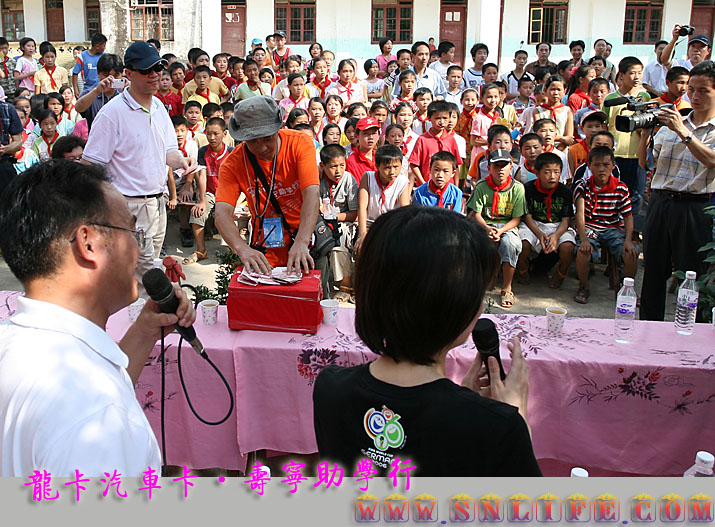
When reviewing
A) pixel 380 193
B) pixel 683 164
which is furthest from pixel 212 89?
pixel 683 164

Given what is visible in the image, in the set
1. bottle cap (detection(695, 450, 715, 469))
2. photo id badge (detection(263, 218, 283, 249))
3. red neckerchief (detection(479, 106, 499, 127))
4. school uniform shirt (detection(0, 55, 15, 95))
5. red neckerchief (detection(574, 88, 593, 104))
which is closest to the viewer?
bottle cap (detection(695, 450, 715, 469))

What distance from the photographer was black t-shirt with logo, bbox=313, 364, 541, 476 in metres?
1.03

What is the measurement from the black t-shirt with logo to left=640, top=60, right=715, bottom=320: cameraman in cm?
279

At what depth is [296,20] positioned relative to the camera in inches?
578

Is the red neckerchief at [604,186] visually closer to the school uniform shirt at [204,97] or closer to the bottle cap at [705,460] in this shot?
the bottle cap at [705,460]

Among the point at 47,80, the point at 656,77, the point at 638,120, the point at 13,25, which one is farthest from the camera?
the point at 13,25

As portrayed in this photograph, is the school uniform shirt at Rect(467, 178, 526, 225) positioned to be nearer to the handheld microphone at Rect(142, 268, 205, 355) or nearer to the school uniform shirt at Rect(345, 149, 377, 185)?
the school uniform shirt at Rect(345, 149, 377, 185)

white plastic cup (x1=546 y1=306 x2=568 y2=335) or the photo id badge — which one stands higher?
the photo id badge

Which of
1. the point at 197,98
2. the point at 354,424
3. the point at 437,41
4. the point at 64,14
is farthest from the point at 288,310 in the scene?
the point at 64,14

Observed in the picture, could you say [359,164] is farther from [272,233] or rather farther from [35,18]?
[35,18]

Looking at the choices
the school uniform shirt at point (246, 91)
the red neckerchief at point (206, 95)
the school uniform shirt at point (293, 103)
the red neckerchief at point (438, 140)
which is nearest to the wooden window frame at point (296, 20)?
the school uniform shirt at point (246, 91)

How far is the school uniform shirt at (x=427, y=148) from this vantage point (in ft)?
19.1

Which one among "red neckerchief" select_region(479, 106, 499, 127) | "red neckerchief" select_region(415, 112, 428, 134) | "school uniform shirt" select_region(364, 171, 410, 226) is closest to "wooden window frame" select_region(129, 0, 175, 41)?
"red neckerchief" select_region(415, 112, 428, 134)

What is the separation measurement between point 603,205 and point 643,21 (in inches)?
457
